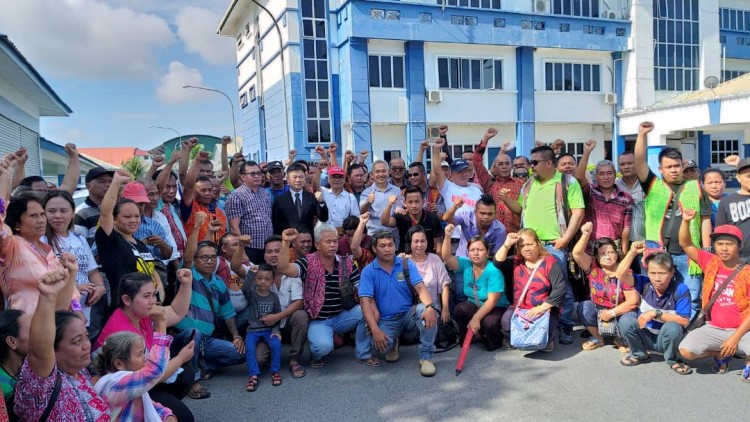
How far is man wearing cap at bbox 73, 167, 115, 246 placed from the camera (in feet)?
15.3

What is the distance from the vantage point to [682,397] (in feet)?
13.2

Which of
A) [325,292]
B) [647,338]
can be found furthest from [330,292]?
[647,338]

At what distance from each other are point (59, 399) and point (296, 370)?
2400mm

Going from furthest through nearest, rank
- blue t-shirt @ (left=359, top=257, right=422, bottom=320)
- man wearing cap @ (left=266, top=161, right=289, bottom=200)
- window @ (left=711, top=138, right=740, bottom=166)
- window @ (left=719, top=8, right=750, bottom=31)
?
window @ (left=719, top=8, right=750, bottom=31) < window @ (left=711, top=138, right=740, bottom=166) < man wearing cap @ (left=266, top=161, right=289, bottom=200) < blue t-shirt @ (left=359, top=257, right=422, bottom=320)

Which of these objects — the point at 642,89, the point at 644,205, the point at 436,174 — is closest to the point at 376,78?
the point at 642,89

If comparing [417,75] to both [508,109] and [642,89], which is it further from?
[642,89]

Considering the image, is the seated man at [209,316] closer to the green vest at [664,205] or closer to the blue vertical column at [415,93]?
the green vest at [664,205]

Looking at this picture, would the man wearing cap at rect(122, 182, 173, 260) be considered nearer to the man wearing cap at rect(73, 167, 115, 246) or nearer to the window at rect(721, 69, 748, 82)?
the man wearing cap at rect(73, 167, 115, 246)

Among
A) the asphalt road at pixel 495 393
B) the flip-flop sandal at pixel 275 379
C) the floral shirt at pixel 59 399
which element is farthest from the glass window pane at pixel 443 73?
the floral shirt at pixel 59 399

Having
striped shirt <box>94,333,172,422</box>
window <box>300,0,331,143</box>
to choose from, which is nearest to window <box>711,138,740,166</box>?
window <box>300,0,331,143</box>

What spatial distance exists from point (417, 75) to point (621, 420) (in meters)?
18.5

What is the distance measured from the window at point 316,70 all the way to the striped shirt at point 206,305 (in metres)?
16.8

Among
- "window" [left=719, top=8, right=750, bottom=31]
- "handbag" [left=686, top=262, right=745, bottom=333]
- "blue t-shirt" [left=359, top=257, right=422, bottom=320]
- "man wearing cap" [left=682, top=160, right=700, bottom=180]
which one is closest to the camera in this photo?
"handbag" [left=686, top=262, right=745, bottom=333]

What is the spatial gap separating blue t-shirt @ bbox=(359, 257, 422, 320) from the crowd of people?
15mm
